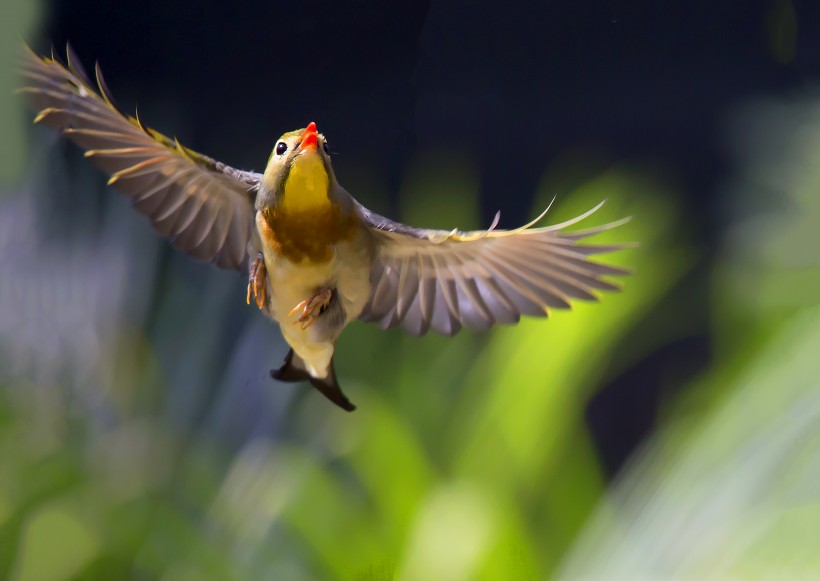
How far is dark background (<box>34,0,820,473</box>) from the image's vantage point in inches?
53.6

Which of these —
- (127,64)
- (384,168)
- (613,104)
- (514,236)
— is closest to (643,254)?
(613,104)

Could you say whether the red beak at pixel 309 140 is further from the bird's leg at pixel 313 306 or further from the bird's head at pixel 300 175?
the bird's leg at pixel 313 306

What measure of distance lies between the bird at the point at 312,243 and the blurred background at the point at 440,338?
0.37 m

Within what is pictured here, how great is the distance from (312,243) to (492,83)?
59 centimetres

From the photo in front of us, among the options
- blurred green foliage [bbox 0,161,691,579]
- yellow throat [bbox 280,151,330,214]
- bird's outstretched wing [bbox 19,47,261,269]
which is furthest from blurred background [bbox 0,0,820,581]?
yellow throat [bbox 280,151,330,214]

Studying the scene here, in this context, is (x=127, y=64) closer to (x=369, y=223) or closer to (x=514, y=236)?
(x=369, y=223)

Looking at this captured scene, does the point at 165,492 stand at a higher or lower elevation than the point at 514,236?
lower

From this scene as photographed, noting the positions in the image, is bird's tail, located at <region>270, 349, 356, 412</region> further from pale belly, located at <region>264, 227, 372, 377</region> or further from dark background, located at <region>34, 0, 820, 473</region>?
dark background, located at <region>34, 0, 820, 473</region>

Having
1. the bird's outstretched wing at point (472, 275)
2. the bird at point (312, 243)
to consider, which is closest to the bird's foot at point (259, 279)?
the bird at point (312, 243)

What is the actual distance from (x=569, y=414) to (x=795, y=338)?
384mm

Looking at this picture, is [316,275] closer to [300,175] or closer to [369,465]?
[300,175]

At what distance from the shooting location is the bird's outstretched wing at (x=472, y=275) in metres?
0.97

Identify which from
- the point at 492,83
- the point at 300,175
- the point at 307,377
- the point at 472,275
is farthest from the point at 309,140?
the point at 492,83

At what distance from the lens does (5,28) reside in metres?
1.35
